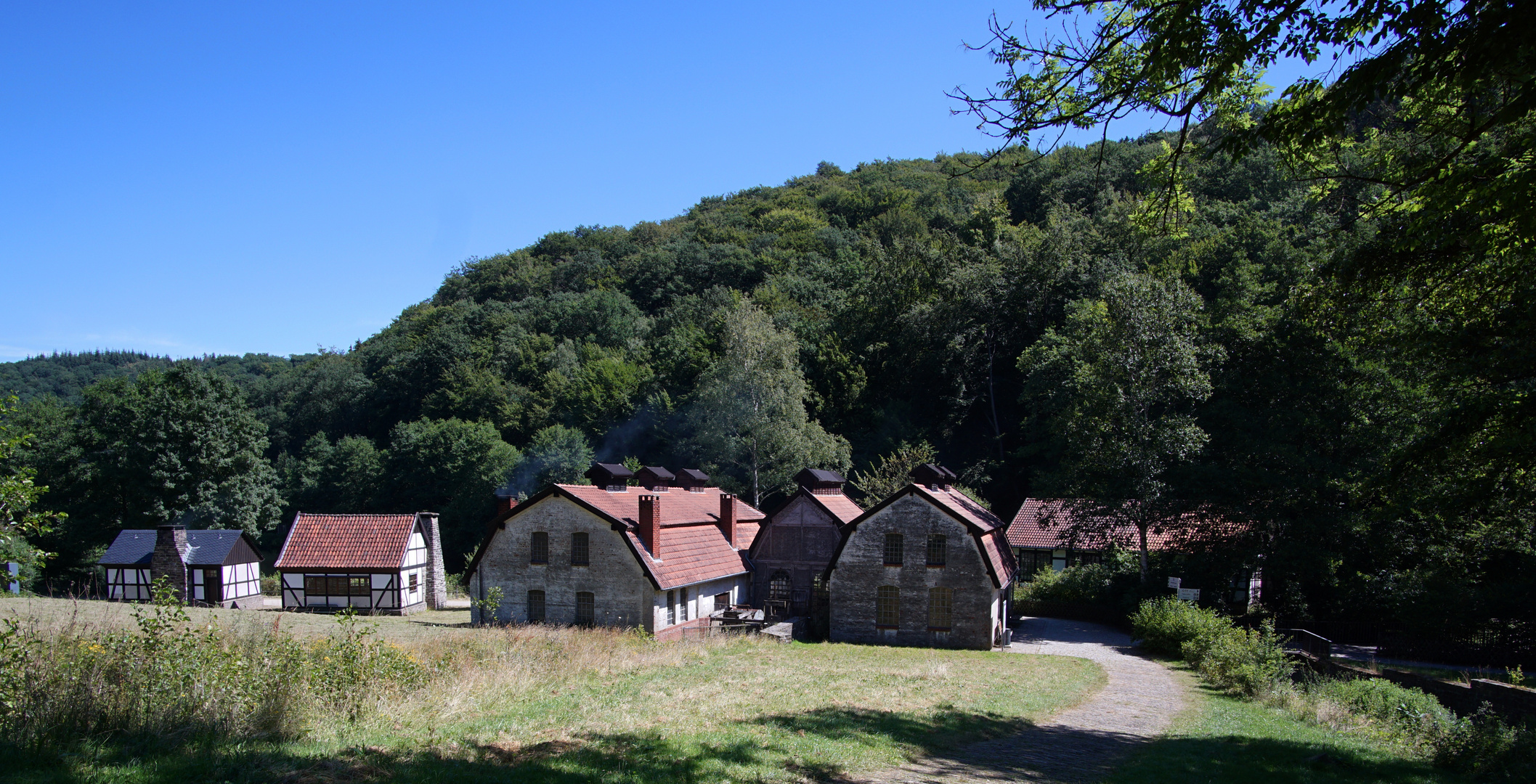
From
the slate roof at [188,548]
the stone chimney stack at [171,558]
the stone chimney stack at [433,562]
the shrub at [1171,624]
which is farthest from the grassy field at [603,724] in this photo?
the stone chimney stack at [171,558]

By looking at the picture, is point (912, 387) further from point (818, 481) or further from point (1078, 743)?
point (1078, 743)

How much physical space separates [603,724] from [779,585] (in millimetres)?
25768

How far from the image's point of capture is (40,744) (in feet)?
25.1

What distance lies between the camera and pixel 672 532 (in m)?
32.5

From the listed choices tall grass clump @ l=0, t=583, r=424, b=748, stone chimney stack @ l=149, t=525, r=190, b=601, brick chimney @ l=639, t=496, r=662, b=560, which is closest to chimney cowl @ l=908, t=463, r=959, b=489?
brick chimney @ l=639, t=496, r=662, b=560

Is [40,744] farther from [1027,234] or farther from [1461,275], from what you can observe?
[1027,234]

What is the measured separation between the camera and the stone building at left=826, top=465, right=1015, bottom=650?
3005 cm

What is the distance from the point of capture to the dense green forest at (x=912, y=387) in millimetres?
27984

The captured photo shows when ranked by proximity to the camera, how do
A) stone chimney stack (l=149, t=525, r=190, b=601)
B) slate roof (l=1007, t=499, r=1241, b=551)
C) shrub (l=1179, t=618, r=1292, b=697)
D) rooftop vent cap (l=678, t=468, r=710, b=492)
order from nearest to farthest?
1. shrub (l=1179, t=618, r=1292, b=697)
2. slate roof (l=1007, t=499, r=1241, b=551)
3. stone chimney stack (l=149, t=525, r=190, b=601)
4. rooftop vent cap (l=678, t=468, r=710, b=492)

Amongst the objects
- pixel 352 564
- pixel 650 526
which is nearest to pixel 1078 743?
pixel 650 526

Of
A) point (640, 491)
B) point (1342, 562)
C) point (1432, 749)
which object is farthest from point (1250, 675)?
point (640, 491)

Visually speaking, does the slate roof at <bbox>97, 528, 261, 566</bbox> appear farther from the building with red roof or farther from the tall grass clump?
the tall grass clump

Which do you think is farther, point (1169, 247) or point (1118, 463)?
point (1169, 247)

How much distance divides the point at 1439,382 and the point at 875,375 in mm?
44879
